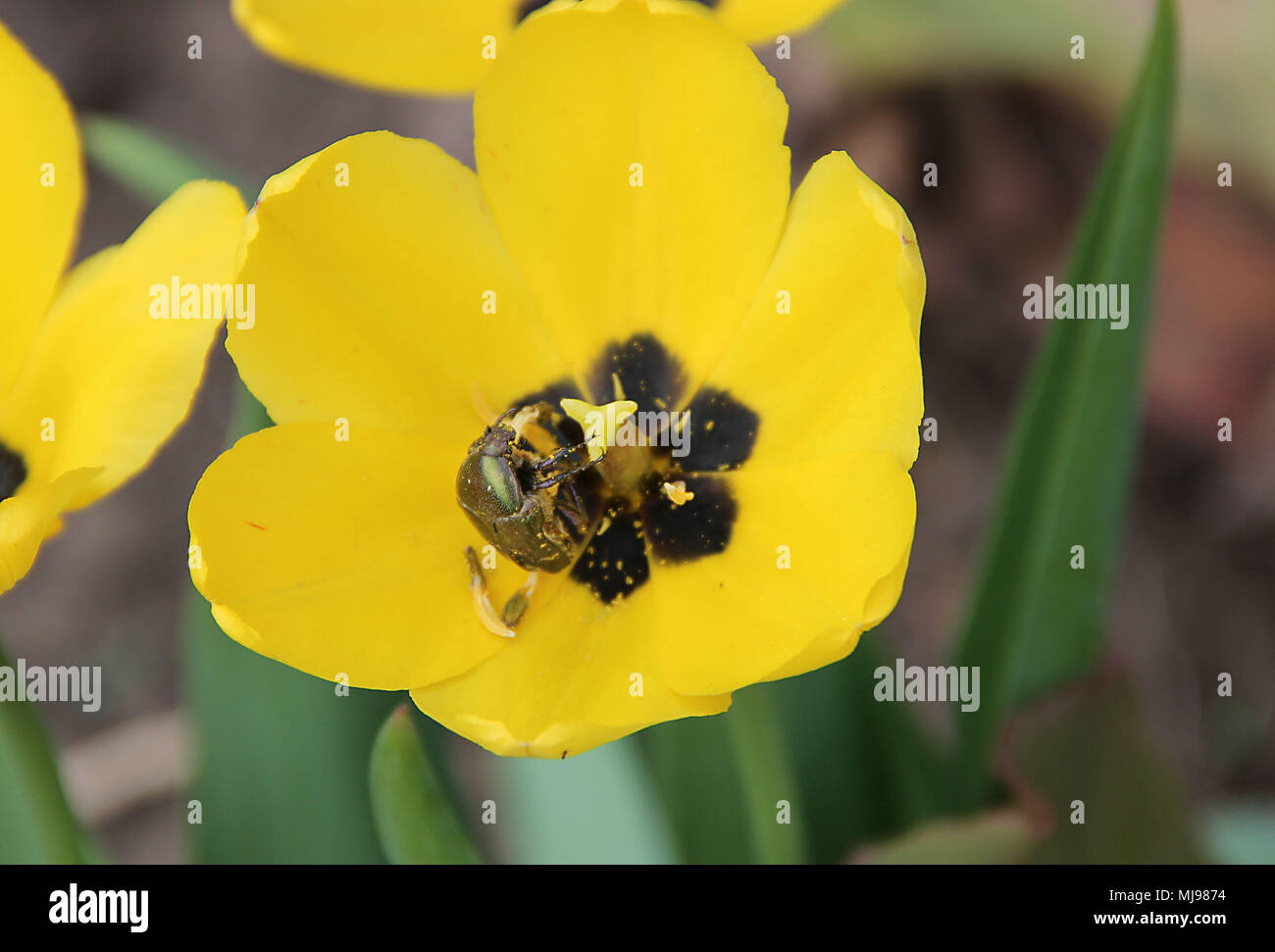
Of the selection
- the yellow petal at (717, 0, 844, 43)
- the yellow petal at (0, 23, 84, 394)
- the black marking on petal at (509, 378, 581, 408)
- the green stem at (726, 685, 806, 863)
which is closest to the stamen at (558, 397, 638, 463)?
the black marking on petal at (509, 378, 581, 408)

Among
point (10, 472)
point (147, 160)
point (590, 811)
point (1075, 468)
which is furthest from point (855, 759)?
point (147, 160)

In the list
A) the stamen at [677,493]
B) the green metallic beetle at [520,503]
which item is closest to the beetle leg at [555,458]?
the green metallic beetle at [520,503]

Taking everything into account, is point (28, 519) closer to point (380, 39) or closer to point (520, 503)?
point (520, 503)

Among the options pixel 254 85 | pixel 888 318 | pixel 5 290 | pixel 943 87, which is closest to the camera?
pixel 888 318

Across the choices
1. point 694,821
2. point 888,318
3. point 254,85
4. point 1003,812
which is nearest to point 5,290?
point 888,318
